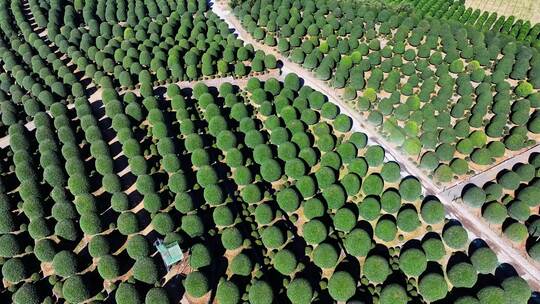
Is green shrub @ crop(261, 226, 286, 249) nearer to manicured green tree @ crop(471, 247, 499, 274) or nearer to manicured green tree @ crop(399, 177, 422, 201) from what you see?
manicured green tree @ crop(399, 177, 422, 201)

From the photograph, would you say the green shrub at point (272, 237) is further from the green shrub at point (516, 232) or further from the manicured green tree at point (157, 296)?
the green shrub at point (516, 232)

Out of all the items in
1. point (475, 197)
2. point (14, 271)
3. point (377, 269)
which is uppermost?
point (475, 197)

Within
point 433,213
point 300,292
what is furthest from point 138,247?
point 433,213

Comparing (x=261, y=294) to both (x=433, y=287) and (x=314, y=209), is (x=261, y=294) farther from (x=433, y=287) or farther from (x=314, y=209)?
(x=433, y=287)

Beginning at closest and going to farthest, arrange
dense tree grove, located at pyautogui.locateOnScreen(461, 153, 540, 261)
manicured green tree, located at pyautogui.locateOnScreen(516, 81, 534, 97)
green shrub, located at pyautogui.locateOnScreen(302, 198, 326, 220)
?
1. dense tree grove, located at pyautogui.locateOnScreen(461, 153, 540, 261)
2. green shrub, located at pyautogui.locateOnScreen(302, 198, 326, 220)
3. manicured green tree, located at pyautogui.locateOnScreen(516, 81, 534, 97)

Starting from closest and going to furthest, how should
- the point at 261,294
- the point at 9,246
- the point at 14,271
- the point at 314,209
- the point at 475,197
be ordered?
the point at 261,294 → the point at 14,271 → the point at 9,246 → the point at 314,209 → the point at 475,197

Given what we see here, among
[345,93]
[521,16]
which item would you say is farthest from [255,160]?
[521,16]

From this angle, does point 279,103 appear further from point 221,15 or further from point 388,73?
point 221,15

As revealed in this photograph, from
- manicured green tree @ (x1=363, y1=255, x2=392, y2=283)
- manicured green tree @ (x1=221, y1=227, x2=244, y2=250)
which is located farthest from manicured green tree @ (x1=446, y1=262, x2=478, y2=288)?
manicured green tree @ (x1=221, y1=227, x2=244, y2=250)
